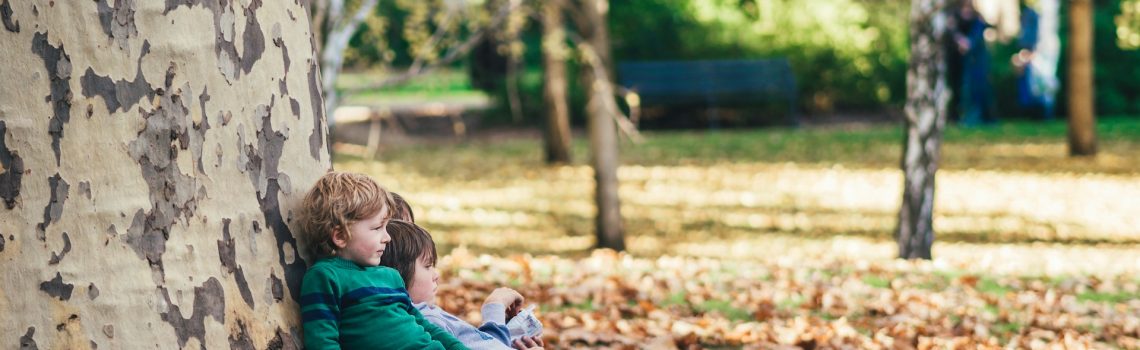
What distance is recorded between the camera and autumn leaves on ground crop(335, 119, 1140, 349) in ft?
18.7

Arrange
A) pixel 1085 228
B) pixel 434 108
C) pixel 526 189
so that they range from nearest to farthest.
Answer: pixel 1085 228
pixel 526 189
pixel 434 108

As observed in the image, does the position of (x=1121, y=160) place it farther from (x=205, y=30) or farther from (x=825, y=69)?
(x=205, y=30)

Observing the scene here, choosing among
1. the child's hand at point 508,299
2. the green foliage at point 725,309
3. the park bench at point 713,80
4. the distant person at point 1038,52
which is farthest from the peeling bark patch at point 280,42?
the park bench at point 713,80

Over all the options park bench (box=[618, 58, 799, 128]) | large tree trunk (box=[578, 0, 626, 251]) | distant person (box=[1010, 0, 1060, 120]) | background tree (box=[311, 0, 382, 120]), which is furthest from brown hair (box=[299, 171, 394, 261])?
park bench (box=[618, 58, 799, 128])

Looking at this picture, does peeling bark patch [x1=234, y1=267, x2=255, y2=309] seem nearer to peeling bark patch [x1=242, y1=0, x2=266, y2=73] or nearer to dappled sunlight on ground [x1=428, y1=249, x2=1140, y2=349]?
peeling bark patch [x1=242, y1=0, x2=266, y2=73]

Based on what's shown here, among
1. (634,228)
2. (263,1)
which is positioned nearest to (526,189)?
(634,228)

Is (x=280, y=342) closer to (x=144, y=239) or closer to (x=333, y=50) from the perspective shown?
(x=144, y=239)

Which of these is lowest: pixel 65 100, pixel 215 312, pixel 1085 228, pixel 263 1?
pixel 1085 228

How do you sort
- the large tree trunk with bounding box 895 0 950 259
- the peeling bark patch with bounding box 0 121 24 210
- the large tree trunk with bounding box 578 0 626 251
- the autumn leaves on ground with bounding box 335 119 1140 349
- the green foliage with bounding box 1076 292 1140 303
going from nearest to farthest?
1. the peeling bark patch with bounding box 0 121 24 210
2. the autumn leaves on ground with bounding box 335 119 1140 349
3. the green foliage with bounding box 1076 292 1140 303
4. the large tree trunk with bounding box 895 0 950 259
5. the large tree trunk with bounding box 578 0 626 251

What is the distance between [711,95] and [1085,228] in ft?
34.6

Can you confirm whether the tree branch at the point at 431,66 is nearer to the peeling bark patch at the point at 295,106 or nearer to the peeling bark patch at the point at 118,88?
the peeling bark patch at the point at 295,106

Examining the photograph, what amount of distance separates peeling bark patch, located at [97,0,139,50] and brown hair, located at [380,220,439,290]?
88 centimetres

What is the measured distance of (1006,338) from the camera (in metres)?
5.52

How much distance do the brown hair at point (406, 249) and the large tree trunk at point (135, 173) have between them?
40cm
